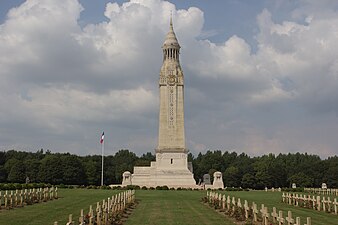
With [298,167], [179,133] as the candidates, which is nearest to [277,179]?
[298,167]

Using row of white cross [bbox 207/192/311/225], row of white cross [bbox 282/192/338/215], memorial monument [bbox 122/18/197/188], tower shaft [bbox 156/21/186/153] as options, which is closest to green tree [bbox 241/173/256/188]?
memorial monument [bbox 122/18/197/188]

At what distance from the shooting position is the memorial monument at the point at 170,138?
9581 centimetres

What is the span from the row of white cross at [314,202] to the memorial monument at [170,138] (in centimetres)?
4987

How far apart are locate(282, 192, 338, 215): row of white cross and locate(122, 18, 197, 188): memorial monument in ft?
164

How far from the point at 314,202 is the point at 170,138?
206ft

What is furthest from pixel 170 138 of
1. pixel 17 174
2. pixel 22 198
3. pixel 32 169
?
pixel 22 198

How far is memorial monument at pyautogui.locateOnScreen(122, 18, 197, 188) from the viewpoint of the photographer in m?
95.8

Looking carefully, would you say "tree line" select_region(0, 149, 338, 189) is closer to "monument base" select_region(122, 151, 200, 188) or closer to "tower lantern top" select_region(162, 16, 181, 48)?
"monument base" select_region(122, 151, 200, 188)

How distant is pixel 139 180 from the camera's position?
96.7 m

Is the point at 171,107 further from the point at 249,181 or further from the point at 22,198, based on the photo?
the point at 22,198

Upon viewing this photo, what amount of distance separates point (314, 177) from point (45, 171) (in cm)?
6390

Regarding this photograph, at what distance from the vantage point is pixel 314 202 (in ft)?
125

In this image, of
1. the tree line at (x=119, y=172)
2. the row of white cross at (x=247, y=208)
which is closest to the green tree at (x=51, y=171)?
the tree line at (x=119, y=172)

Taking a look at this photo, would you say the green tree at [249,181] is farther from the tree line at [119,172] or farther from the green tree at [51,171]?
the green tree at [51,171]
